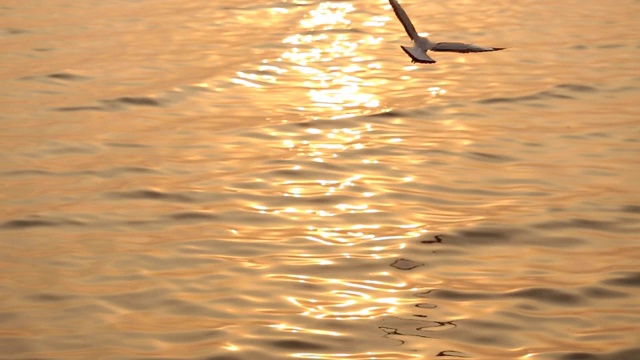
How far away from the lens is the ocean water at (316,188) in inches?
287

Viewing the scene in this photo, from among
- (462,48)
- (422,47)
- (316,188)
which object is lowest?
(316,188)

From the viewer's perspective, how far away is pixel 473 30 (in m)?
15.1

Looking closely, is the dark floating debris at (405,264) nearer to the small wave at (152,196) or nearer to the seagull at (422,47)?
the seagull at (422,47)

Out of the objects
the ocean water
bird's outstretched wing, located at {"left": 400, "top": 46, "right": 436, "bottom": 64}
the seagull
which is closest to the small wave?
the ocean water

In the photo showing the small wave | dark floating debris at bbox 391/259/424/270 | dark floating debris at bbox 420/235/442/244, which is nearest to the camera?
dark floating debris at bbox 391/259/424/270

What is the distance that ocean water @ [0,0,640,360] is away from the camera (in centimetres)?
729

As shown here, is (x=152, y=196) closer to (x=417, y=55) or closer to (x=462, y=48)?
(x=417, y=55)

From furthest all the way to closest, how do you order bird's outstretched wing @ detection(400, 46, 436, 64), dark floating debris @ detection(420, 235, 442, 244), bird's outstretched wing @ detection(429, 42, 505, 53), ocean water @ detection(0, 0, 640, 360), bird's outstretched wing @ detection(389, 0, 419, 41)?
dark floating debris @ detection(420, 235, 442, 244) → ocean water @ detection(0, 0, 640, 360) → bird's outstretched wing @ detection(400, 46, 436, 64) → bird's outstretched wing @ detection(389, 0, 419, 41) → bird's outstretched wing @ detection(429, 42, 505, 53)

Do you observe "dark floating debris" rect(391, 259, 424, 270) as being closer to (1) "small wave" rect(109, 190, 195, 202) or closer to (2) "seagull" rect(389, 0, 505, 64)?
(2) "seagull" rect(389, 0, 505, 64)

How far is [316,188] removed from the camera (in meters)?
9.90

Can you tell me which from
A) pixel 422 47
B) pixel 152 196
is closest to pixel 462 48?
pixel 422 47

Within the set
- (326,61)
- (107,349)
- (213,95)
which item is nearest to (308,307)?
(107,349)

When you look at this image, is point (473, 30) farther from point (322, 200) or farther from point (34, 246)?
point (34, 246)

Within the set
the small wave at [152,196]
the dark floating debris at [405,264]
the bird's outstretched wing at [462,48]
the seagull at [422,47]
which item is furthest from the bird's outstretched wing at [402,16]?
the small wave at [152,196]
